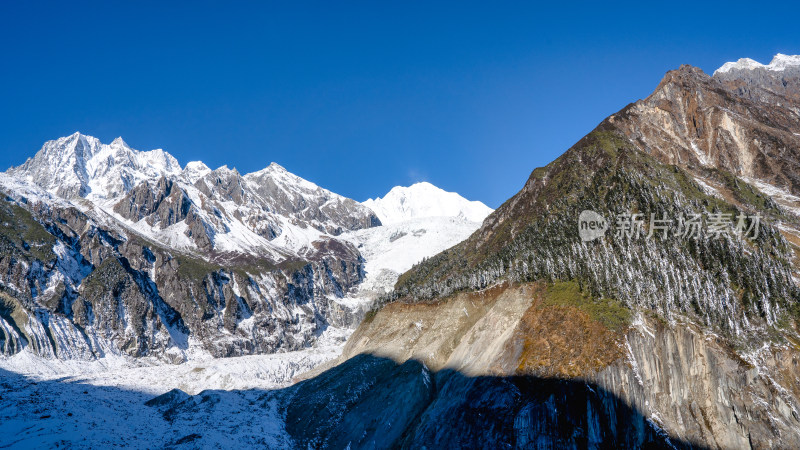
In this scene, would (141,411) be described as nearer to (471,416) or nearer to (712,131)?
(471,416)

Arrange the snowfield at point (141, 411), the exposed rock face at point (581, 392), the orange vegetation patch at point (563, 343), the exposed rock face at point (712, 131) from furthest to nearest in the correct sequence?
the exposed rock face at point (712, 131)
the snowfield at point (141, 411)
the orange vegetation patch at point (563, 343)
the exposed rock face at point (581, 392)

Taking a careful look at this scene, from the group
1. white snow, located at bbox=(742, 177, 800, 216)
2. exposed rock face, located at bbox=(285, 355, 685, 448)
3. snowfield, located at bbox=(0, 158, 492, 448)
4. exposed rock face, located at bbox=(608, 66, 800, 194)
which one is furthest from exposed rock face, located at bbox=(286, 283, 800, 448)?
exposed rock face, located at bbox=(608, 66, 800, 194)

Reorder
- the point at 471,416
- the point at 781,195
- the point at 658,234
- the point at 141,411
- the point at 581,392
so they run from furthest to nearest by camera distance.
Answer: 1. the point at 781,195
2. the point at 658,234
3. the point at 141,411
4. the point at 471,416
5. the point at 581,392

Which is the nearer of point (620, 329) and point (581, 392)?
point (581, 392)

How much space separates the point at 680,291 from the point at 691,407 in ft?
69.1

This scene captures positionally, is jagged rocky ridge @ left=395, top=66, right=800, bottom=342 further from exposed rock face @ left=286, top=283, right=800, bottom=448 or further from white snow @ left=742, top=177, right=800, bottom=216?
exposed rock face @ left=286, top=283, right=800, bottom=448

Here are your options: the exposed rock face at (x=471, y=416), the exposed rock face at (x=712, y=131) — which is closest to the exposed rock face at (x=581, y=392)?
the exposed rock face at (x=471, y=416)

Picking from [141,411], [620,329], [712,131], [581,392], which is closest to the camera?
[581,392]

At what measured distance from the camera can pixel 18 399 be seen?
64.1m

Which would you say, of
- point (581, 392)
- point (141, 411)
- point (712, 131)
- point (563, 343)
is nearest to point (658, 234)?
point (563, 343)

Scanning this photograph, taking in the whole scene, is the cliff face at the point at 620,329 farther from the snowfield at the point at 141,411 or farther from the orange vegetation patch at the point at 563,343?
the snowfield at the point at 141,411

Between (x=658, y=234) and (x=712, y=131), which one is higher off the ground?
(x=712, y=131)

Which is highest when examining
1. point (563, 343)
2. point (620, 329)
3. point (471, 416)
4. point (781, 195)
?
point (781, 195)

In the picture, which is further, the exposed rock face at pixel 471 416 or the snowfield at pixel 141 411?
the snowfield at pixel 141 411
